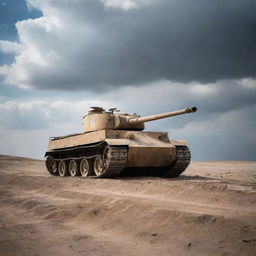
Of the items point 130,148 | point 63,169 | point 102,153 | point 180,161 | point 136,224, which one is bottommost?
point 136,224

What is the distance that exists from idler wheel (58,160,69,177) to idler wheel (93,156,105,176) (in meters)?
3.28

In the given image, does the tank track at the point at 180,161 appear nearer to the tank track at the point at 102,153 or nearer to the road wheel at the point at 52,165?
the tank track at the point at 102,153

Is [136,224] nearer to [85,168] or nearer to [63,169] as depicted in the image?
[85,168]

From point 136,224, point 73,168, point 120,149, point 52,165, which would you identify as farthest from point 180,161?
point 136,224

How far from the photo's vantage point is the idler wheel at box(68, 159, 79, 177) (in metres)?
17.6

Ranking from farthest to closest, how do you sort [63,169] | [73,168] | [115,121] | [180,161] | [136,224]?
[63,169] < [73,168] < [115,121] < [180,161] < [136,224]

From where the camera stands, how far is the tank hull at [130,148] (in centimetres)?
1402

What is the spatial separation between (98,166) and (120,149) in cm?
225

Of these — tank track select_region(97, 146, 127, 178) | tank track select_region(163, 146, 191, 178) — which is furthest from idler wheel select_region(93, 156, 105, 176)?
tank track select_region(163, 146, 191, 178)

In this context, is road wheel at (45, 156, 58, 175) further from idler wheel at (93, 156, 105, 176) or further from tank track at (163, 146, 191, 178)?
tank track at (163, 146, 191, 178)

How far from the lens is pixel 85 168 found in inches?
663

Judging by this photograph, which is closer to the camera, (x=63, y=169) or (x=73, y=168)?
(x=73, y=168)

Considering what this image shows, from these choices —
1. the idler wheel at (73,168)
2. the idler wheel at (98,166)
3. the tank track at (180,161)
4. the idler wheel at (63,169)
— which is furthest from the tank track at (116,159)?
A: the idler wheel at (63,169)

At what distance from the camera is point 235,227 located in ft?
18.8
